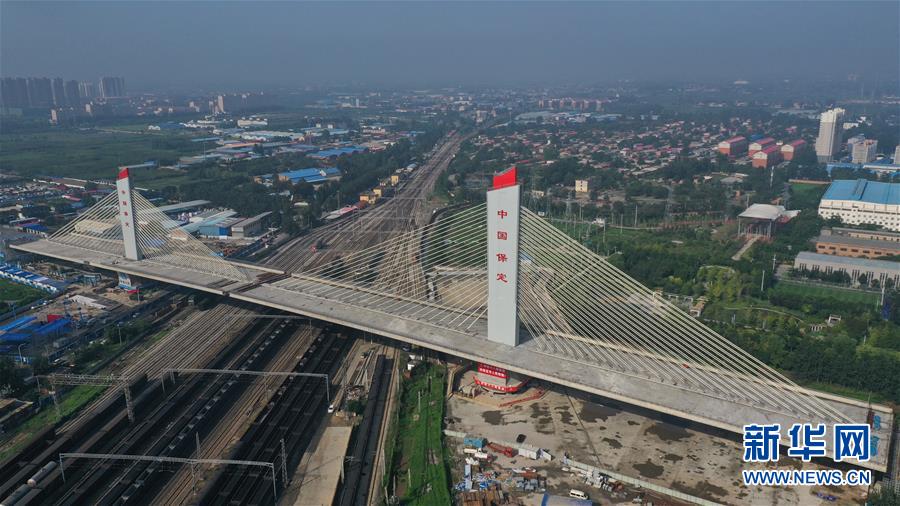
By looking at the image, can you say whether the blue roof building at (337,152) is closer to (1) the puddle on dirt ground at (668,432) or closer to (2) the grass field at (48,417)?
(2) the grass field at (48,417)

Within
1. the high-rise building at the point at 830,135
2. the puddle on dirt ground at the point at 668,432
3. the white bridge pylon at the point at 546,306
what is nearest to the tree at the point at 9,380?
the white bridge pylon at the point at 546,306

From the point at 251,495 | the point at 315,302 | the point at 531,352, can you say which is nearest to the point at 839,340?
the point at 531,352

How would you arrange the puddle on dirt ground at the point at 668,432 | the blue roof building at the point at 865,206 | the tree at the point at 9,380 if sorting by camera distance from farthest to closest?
the blue roof building at the point at 865,206, the tree at the point at 9,380, the puddle on dirt ground at the point at 668,432

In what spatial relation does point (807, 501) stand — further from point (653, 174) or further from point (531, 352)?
point (653, 174)

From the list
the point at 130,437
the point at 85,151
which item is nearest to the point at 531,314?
the point at 130,437

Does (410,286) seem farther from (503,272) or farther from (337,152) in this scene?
(337,152)

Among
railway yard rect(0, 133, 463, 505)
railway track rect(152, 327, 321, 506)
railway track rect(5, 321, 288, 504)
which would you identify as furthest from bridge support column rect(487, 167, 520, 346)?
railway track rect(5, 321, 288, 504)

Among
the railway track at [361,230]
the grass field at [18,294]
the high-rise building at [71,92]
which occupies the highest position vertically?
the high-rise building at [71,92]
